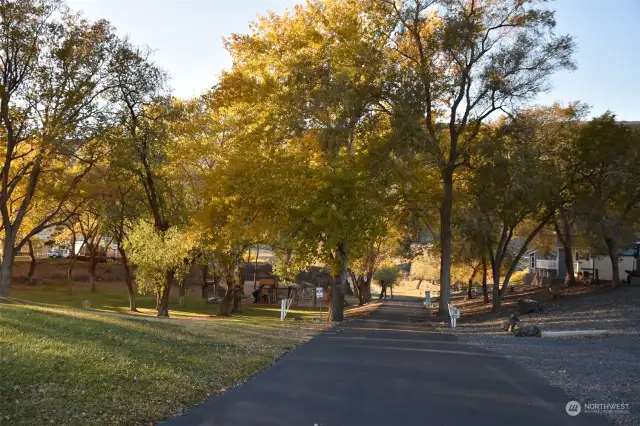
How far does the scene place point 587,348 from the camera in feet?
60.4

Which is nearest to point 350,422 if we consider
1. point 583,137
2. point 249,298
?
point 583,137

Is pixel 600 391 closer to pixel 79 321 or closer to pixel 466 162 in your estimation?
pixel 79 321

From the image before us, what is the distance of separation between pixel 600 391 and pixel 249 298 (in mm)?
55383

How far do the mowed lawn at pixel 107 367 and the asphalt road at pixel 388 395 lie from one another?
0.60 meters

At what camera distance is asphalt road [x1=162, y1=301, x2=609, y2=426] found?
335 inches

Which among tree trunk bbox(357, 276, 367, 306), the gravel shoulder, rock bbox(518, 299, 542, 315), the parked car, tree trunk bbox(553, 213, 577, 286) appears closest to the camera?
the gravel shoulder

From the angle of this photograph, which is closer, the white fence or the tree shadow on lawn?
the tree shadow on lawn

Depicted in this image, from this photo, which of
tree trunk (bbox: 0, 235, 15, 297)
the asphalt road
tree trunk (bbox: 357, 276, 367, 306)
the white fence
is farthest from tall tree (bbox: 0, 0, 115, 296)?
the white fence

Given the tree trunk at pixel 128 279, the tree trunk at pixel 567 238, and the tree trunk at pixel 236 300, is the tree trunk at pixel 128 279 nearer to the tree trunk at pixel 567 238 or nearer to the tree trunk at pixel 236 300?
the tree trunk at pixel 236 300

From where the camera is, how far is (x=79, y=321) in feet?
47.4

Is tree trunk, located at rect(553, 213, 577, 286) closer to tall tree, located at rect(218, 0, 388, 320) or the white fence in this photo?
tall tree, located at rect(218, 0, 388, 320)

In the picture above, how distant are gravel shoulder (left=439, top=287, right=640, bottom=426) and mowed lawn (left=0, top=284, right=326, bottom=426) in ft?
20.5

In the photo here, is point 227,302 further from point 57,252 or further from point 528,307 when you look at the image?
point 57,252

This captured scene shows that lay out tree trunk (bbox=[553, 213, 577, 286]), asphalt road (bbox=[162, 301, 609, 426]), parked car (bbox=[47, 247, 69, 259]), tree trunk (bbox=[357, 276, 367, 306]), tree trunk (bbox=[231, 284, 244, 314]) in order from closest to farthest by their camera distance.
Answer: asphalt road (bbox=[162, 301, 609, 426])
tree trunk (bbox=[553, 213, 577, 286])
tree trunk (bbox=[231, 284, 244, 314])
tree trunk (bbox=[357, 276, 367, 306])
parked car (bbox=[47, 247, 69, 259])
